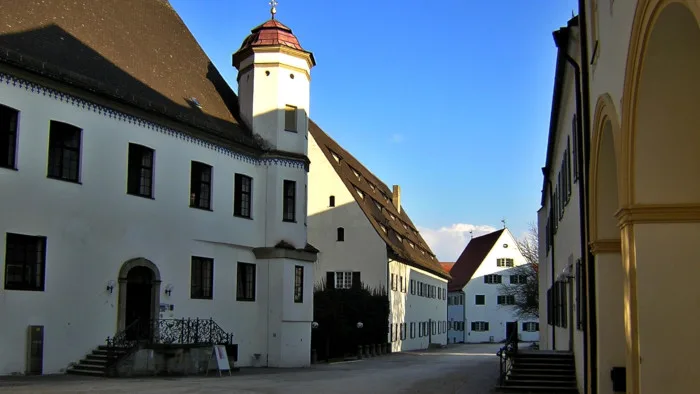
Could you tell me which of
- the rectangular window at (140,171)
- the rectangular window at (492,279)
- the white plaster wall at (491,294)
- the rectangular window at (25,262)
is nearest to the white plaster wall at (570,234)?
the rectangular window at (140,171)

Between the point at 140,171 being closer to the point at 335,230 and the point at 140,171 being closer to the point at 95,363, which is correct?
the point at 95,363

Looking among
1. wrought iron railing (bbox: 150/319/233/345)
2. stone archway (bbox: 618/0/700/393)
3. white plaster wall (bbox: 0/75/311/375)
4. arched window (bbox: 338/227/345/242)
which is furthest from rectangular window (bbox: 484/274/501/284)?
stone archway (bbox: 618/0/700/393)

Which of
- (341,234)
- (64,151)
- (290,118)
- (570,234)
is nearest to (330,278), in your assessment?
(341,234)

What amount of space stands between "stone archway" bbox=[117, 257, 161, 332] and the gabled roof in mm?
64786

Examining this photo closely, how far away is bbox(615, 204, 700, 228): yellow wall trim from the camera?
848cm

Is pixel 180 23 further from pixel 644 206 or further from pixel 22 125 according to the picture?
pixel 644 206

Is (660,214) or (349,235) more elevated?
(349,235)

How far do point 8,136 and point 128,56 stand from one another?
800cm

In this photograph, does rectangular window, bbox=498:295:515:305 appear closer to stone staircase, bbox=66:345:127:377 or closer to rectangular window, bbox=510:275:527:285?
rectangular window, bbox=510:275:527:285

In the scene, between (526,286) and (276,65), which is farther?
(526,286)

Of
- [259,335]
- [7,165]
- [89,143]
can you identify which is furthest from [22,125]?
[259,335]

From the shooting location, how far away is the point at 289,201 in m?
32.4

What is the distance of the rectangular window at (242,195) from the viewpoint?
101 ft

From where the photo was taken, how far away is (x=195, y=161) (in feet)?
93.1
